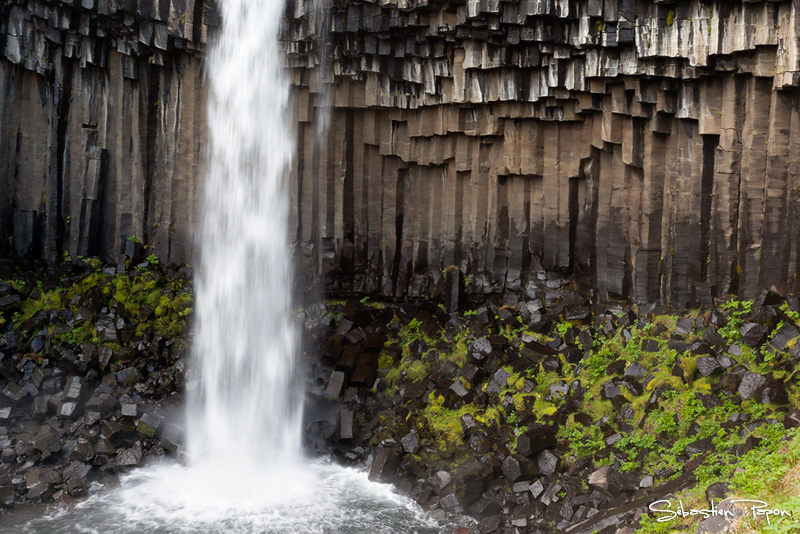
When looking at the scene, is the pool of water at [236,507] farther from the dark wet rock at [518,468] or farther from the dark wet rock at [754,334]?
the dark wet rock at [754,334]

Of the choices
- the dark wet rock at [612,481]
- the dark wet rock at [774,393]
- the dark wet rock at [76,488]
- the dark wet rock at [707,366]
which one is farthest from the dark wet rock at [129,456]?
the dark wet rock at [774,393]

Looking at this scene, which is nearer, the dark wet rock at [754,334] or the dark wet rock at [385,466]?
the dark wet rock at [754,334]

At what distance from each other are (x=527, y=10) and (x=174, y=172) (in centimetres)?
938

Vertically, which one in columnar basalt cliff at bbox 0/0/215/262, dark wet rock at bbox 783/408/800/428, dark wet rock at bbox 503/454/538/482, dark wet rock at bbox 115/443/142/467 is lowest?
dark wet rock at bbox 115/443/142/467

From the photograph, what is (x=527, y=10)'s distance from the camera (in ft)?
47.0

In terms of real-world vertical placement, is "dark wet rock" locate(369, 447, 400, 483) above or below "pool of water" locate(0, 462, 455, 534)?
above

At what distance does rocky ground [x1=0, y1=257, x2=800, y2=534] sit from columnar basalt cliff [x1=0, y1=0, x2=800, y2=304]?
0.94m

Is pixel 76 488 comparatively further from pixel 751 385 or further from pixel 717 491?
pixel 751 385

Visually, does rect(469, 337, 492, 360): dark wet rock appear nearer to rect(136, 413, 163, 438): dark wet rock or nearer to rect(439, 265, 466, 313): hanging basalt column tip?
rect(439, 265, 466, 313): hanging basalt column tip

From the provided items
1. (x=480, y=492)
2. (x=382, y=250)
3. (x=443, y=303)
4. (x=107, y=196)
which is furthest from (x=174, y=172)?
(x=480, y=492)

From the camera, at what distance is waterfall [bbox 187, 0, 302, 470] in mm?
16219

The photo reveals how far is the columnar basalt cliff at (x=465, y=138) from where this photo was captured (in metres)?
12.9

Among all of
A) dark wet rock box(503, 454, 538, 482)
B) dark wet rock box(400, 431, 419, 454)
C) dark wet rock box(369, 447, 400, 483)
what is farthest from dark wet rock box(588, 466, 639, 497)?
dark wet rock box(369, 447, 400, 483)

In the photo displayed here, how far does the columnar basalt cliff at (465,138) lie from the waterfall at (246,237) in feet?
1.71
